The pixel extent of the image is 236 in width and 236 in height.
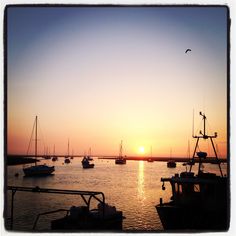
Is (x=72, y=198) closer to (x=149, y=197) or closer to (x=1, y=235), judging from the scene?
(x=149, y=197)

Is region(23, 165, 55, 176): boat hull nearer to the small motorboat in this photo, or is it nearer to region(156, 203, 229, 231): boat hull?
region(156, 203, 229, 231): boat hull

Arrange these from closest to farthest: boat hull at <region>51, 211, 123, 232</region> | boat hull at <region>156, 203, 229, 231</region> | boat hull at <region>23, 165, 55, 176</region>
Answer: boat hull at <region>51, 211, 123, 232</region> → boat hull at <region>156, 203, 229, 231</region> → boat hull at <region>23, 165, 55, 176</region>

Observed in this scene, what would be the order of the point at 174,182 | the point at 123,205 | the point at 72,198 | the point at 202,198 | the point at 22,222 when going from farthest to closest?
the point at 72,198, the point at 123,205, the point at 22,222, the point at 174,182, the point at 202,198

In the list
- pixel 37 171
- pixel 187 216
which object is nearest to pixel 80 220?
pixel 187 216

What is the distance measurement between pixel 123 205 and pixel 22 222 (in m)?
9.16

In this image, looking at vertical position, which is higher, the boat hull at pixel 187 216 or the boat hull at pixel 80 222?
the boat hull at pixel 80 222

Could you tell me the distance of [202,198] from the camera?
35.6 feet

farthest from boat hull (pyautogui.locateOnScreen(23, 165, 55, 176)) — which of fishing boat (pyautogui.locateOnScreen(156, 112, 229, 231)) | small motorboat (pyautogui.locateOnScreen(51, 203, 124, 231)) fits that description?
small motorboat (pyautogui.locateOnScreen(51, 203, 124, 231))

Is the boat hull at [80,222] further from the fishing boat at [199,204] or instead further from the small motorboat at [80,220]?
the fishing boat at [199,204]

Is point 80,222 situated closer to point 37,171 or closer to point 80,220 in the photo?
point 80,220

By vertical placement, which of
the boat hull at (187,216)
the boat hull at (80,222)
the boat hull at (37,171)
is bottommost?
the boat hull at (37,171)

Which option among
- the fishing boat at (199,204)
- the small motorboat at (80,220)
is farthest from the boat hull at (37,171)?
the small motorboat at (80,220)
